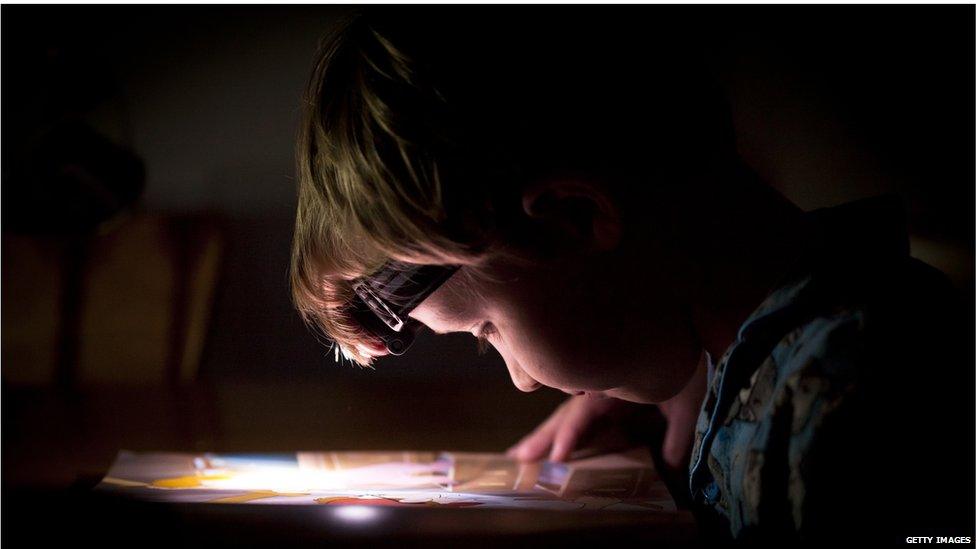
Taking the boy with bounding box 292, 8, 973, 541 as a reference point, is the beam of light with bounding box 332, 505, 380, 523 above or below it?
below

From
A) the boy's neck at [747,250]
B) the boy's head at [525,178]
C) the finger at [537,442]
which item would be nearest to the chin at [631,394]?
the boy's head at [525,178]

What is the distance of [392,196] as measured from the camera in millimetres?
584

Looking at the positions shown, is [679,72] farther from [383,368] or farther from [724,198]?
[383,368]

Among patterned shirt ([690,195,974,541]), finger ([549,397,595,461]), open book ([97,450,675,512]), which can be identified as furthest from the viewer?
finger ([549,397,595,461])

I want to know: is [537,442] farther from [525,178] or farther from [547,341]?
[525,178]

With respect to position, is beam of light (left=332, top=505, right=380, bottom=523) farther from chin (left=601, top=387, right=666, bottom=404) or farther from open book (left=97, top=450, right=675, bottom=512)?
chin (left=601, top=387, right=666, bottom=404)

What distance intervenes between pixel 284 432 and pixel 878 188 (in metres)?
0.83

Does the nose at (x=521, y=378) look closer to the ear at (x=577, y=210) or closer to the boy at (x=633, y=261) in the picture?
the boy at (x=633, y=261)

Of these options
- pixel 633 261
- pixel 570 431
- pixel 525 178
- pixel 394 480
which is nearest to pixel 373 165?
pixel 525 178

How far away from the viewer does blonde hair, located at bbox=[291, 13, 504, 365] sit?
0.58m

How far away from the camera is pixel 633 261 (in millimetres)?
648

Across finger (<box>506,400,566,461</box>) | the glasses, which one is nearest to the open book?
finger (<box>506,400,566,461</box>)

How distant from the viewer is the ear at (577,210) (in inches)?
23.1

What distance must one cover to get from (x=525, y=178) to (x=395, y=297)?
157mm
